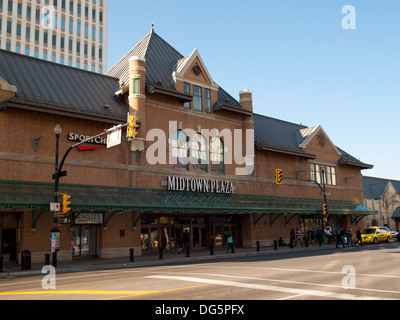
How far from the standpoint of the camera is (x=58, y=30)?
267 feet

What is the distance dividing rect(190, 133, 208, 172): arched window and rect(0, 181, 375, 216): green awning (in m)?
2.49

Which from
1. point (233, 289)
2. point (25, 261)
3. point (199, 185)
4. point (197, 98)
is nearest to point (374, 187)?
point (197, 98)

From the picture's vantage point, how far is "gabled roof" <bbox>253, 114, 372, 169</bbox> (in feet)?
131

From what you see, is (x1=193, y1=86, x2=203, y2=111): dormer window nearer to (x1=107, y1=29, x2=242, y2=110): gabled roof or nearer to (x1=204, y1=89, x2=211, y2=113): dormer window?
(x1=204, y1=89, x2=211, y2=113): dormer window

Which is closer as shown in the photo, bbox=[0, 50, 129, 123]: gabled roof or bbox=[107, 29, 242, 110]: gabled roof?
bbox=[0, 50, 129, 123]: gabled roof

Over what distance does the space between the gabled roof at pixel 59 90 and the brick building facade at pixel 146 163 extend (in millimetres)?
87

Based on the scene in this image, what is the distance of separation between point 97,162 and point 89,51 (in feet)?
214

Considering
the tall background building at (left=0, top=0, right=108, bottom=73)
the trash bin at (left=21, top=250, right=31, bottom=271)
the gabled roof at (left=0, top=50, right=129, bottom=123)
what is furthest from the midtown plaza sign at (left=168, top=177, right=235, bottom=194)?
the tall background building at (left=0, top=0, right=108, bottom=73)

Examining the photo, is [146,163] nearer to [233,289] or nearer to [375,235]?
[233,289]

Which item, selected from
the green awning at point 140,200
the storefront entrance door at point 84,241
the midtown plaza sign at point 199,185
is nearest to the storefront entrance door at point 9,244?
the green awning at point 140,200

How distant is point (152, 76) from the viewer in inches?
1261

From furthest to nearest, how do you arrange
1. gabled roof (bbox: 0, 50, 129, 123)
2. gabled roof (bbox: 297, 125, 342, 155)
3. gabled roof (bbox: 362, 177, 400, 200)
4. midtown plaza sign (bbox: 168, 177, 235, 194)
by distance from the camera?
1. gabled roof (bbox: 362, 177, 400, 200)
2. gabled roof (bbox: 297, 125, 342, 155)
3. midtown plaza sign (bbox: 168, 177, 235, 194)
4. gabled roof (bbox: 0, 50, 129, 123)

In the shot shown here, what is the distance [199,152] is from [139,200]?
27.7ft

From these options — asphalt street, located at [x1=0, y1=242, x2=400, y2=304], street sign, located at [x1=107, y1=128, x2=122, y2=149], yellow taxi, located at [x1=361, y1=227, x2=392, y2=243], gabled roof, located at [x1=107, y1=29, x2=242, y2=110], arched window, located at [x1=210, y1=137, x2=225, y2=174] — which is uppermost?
gabled roof, located at [x1=107, y1=29, x2=242, y2=110]
